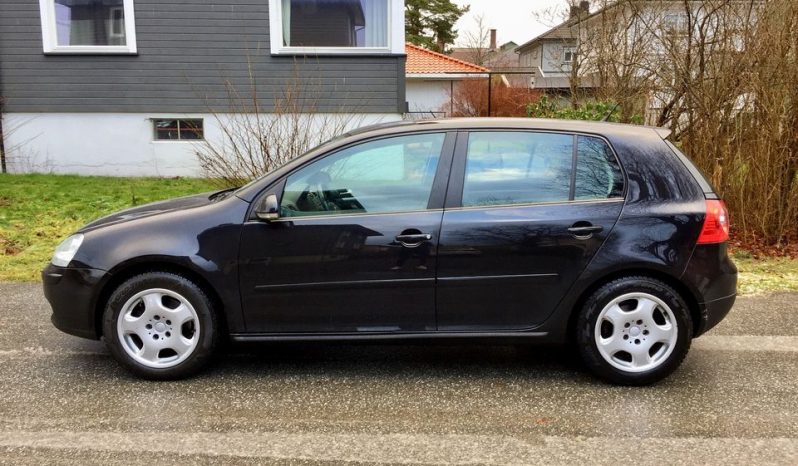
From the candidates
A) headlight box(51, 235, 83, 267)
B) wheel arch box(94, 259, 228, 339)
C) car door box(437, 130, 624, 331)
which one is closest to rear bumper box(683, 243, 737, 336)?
car door box(437, 130, 624, 331)

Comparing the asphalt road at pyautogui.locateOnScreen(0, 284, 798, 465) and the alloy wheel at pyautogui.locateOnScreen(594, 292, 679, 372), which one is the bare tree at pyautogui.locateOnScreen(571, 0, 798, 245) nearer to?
the asphalt road at pyautogui.locateOnScreen(0, 284, 798, 465)

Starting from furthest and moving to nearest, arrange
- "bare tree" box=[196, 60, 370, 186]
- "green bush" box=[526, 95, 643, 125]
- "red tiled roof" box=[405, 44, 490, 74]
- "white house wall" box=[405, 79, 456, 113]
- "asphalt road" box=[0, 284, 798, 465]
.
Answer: "white house wall" box=[405, 79, 456, 113] → "red tiled roof" box=[405, 44, 490, 74] → "green bush" box=[526, 95, 643, 125] → "bare tree" box=[196, 60, 370, 186] → "asphalt road" box=[0, 284, 798, 465]

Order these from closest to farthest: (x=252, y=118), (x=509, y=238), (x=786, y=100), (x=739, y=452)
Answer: (x=739, y=452)
(x=509, y=238)
(x=786, y=100)
(x=252, y=118)

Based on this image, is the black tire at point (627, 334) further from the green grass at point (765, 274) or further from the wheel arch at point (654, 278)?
the green grass at point (765, 274)

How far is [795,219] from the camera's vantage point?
7852 millimetres

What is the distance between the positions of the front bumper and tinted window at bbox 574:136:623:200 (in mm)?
2868

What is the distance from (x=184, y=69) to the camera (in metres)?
12.3

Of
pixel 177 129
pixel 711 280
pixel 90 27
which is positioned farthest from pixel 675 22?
pixel 90 27

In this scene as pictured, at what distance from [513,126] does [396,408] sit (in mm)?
1810

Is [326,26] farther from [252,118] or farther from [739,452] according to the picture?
[739,452]

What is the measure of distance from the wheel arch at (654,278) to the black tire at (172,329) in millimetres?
2145

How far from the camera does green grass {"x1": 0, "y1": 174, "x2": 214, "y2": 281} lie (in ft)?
23.0

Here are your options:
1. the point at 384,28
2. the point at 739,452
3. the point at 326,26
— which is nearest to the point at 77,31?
the point at 326,26

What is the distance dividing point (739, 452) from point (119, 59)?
12.3 meters
